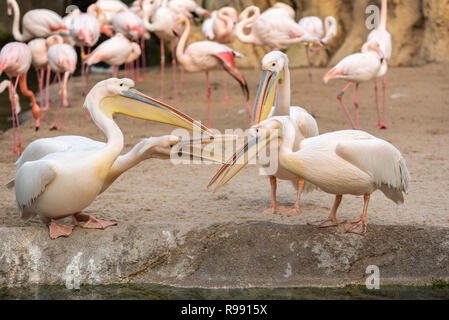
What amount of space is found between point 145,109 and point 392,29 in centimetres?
964

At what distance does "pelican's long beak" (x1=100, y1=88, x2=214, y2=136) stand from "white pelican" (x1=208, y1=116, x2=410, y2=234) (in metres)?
0.39

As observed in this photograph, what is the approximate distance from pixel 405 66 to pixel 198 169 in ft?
24.8

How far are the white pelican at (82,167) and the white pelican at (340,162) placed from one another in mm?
441

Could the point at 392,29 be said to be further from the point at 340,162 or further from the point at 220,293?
the point at 220,293

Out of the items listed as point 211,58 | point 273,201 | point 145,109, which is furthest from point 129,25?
point 145,109

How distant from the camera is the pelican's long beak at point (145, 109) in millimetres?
4273

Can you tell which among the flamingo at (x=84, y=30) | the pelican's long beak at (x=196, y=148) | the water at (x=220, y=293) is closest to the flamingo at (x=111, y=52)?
the flamingo at (x=84, y=30)

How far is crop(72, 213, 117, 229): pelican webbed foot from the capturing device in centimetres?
428

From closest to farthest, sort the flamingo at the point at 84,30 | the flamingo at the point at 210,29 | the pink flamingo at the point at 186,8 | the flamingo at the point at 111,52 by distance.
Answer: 1. the flamingo at the point at 111,52
2. the flamingo at the point at 84,30
3. the flamingo at the point at 210,29
4. the pink flamingo at the point at 186,8

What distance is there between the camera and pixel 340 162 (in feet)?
13.6

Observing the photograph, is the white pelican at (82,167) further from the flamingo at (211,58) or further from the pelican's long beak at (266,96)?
the flamingo at (211,58)

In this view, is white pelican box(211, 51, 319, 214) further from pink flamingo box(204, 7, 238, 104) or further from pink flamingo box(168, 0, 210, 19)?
pink flamingo box(168, 0, 210, 19)

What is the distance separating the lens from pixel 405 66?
1315cm

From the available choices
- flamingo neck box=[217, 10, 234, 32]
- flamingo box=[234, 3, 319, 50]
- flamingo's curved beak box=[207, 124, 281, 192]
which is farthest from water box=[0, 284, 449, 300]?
flamingo neck box=[217, 10, 234, 32]
